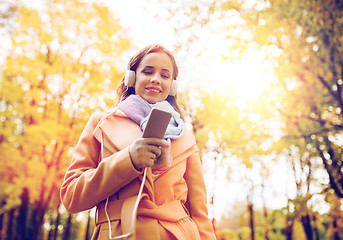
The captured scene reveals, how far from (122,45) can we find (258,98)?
517 cm

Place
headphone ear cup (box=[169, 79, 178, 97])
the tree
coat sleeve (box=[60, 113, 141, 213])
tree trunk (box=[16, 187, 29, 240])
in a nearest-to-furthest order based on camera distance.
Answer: coat sleeve (box=[60, 113, 141, 213]) → headphone ear cup (box=[169, 79, 178, 97]) → the tree → tree trunk (box=[16, 187, 29, 240])

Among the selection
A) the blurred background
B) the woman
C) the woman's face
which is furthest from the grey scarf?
the blurred background

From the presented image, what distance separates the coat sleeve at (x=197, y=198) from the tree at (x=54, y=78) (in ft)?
24.3

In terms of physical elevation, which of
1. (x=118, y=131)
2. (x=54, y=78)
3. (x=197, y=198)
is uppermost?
(x=54, y=78)

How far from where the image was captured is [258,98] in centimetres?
691

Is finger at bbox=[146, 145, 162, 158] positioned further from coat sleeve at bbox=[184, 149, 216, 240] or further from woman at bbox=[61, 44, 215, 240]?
coat sleeve at bbox=[184, 149, 216, 240]

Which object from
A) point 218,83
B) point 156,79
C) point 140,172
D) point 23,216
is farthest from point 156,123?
point 23,216

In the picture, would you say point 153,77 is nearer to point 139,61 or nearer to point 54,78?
point 139,61

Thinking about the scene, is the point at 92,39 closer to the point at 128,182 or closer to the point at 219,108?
the point at 219,108

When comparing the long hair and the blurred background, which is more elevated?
the blurred background

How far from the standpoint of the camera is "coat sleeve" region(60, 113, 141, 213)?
1357mm

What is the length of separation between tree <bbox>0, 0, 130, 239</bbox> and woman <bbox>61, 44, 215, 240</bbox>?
24.0 ft

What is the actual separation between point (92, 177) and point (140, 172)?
0.25 metres

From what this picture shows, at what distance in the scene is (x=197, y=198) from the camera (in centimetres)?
185
